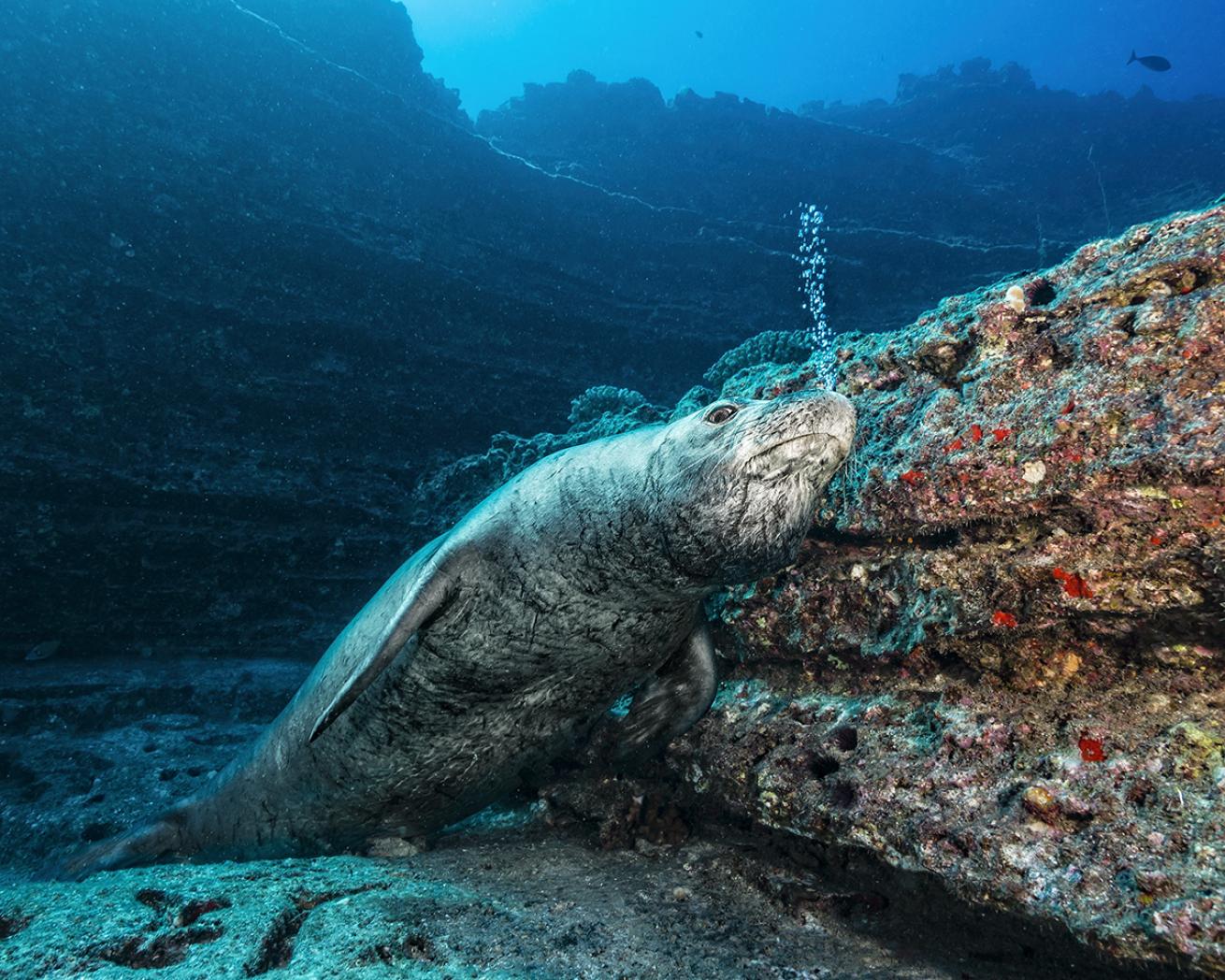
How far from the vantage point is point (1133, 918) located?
159 cm

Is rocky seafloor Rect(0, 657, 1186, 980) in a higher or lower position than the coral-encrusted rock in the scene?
lower

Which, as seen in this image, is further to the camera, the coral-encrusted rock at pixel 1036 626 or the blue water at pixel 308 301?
the blue water at pixel 308 301

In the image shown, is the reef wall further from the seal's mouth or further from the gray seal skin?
the seal's mouth

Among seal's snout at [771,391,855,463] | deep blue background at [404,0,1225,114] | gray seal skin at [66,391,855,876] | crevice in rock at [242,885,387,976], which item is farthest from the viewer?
deep blue background at [404,0,1225,114]

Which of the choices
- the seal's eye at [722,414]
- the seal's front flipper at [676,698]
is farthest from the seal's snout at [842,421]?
the seal's front flipper at [676,698]

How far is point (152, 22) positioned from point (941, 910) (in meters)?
19.0

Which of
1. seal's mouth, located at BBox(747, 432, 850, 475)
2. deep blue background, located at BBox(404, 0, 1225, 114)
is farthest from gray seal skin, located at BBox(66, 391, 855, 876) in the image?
deep blue background, located at BBox(404, 0, 1225, 114)

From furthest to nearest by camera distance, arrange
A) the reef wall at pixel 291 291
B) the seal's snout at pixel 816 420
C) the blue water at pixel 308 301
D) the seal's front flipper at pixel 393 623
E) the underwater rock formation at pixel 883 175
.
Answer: the underwater rock formation at pixel 883 175, the reef wall at pixel 291 291, the blue water at pixel 308 301, the seal's front flipper at pixel 393 623, the seal's snout at pixel 816 420

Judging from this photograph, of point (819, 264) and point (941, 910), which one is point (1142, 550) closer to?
point (941, 910)

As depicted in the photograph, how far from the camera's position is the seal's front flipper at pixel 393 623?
8.06 ft

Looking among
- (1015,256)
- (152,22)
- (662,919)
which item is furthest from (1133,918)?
(1015,256)

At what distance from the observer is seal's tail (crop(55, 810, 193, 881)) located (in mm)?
3707

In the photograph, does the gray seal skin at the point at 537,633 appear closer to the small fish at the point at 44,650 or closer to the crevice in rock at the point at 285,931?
the crevice in rock at the point at 285,931

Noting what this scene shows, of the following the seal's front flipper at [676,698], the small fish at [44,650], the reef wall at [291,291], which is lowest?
the small fish at [44,650]
